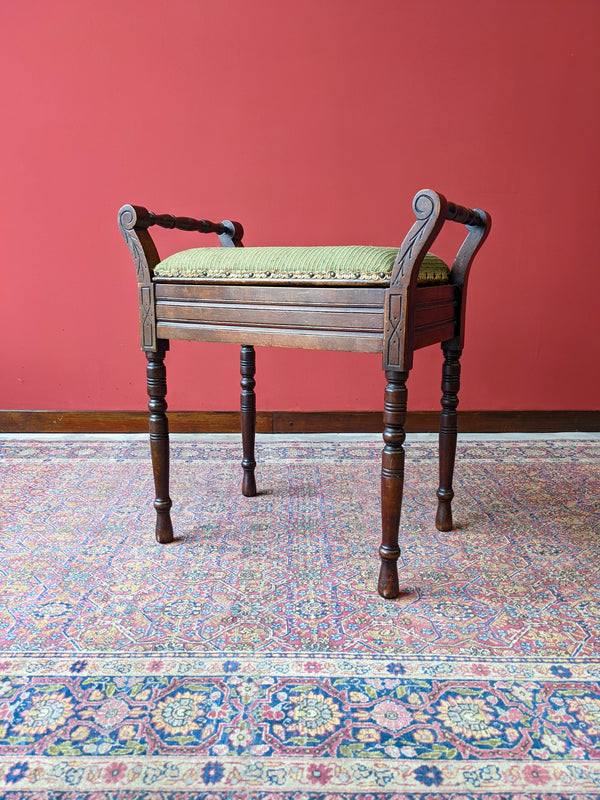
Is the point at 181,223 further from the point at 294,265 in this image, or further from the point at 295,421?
the point at 295,421

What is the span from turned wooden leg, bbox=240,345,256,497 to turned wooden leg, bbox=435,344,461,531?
67 cm

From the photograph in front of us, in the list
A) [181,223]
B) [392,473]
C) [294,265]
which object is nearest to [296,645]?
[392,473]

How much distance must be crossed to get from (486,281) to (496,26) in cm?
114

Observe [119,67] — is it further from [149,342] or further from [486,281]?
[486,281]

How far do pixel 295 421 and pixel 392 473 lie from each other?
5.20 ft

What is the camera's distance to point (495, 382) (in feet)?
9.89

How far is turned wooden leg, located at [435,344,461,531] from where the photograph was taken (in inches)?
72.0

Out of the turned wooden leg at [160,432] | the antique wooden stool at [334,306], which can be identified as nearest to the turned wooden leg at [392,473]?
the antique wooden stool at [334,306]

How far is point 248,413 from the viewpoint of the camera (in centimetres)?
218

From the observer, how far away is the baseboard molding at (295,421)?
302 cm

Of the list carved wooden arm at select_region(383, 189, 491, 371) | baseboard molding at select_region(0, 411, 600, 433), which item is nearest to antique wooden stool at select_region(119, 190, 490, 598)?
carved wooden arm at select_region(383, 189, 491, 371)

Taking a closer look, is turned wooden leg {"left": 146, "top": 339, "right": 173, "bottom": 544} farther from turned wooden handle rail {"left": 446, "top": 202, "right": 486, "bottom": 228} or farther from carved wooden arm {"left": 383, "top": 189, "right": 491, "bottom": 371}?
turned wooden handle rail {"left": 446, "top": 202, "right": 486, "bottom": 228}

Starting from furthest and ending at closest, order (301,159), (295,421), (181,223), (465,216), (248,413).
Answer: (295,421), (301,159), (248,413), (181,223), (465,216)

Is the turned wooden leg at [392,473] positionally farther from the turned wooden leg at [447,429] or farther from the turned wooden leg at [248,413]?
the turned wooden leg at [248,413]
